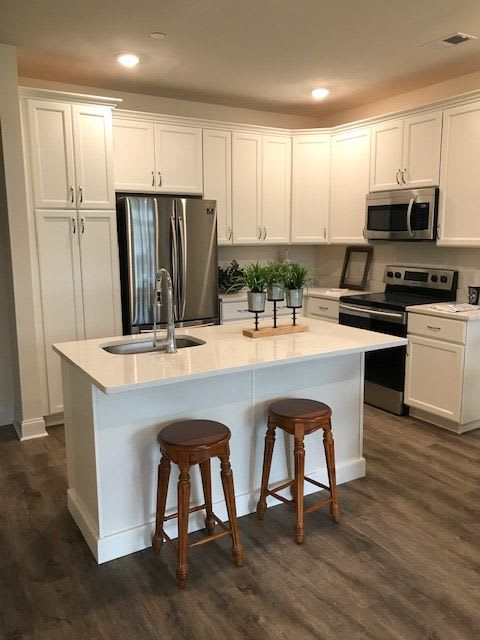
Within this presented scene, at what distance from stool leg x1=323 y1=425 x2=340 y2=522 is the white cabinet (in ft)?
8.78

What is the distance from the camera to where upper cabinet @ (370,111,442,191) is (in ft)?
13.4

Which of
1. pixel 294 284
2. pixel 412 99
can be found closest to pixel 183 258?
pixel 294 284

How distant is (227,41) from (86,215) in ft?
5.09

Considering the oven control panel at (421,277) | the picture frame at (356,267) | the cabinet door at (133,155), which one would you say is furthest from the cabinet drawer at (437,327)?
the cabinet door at (133,155)

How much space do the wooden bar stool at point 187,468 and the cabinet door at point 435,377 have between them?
211 centimetres

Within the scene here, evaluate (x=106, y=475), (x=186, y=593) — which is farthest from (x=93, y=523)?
(x=186, y=593)

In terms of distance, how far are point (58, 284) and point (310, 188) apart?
257 cm

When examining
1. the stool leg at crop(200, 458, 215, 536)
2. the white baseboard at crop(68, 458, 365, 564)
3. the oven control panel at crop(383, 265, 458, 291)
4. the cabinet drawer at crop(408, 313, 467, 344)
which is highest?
the oven control panel at crop(383, 265, 458, 291)

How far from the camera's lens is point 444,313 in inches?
147

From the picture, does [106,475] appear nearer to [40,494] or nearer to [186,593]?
[186,593]

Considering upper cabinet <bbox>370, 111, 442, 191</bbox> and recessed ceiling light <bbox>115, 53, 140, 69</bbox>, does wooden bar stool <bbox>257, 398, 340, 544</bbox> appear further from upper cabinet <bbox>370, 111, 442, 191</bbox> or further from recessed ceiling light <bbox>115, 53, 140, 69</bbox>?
recessed ceiling light <bbox>115, 53, 140, 69</bbox>

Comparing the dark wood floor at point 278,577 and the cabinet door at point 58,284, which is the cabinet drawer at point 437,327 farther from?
the cabinet door at point 58,284

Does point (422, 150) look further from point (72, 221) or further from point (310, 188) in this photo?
point (72, 221)

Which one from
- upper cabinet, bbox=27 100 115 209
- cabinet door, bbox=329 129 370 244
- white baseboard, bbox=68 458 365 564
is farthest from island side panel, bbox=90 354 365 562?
cabinet door, bbox=329 129 370 244
